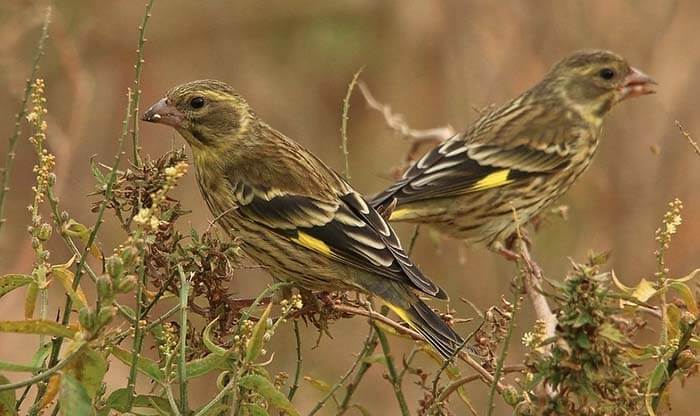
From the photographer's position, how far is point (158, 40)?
34.4 feet

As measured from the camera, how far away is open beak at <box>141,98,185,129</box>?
194 inches

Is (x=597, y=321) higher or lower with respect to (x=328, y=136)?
lower

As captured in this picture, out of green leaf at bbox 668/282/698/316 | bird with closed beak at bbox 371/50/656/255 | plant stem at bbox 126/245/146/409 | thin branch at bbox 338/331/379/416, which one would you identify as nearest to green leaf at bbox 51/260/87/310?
plant stem at bbox 126/245/146/409

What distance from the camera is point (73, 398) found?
8.84 feet

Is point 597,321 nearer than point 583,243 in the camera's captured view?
Yes

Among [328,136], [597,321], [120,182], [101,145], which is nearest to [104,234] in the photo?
[101,145]

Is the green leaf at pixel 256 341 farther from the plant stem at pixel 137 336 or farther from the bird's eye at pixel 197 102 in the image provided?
the bird's eye at pixel 197 102

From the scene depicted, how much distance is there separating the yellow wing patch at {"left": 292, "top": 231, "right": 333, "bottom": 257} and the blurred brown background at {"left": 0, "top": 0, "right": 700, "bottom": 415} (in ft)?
9.22

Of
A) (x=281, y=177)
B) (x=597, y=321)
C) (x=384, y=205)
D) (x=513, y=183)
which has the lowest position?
(x=597, y=321)

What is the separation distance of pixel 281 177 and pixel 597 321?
2.58 metres

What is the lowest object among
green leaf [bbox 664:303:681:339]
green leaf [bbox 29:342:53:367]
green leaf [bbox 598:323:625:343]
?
green leaf [bbox 29:342:53:367]

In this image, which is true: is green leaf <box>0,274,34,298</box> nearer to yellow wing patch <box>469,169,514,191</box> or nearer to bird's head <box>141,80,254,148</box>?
bird's head <box>141,80,254,148</box>

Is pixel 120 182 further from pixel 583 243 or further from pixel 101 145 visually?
pixel 101 145

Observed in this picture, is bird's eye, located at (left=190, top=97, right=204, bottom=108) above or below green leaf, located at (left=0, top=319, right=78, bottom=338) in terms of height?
above
